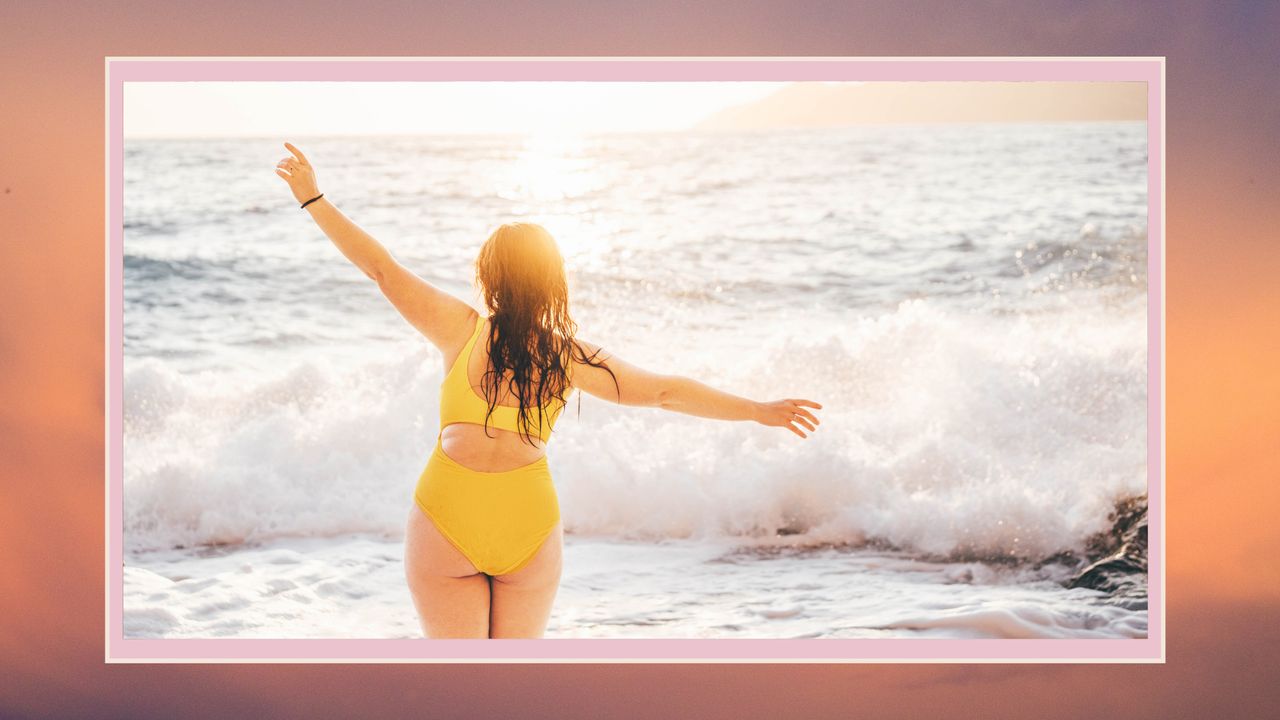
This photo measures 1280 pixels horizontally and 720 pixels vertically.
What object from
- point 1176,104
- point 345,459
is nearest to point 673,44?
point 1176,104

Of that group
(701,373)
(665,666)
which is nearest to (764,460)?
(701,373)

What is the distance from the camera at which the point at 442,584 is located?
2.11 m

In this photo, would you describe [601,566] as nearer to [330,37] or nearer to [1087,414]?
[1087,414]

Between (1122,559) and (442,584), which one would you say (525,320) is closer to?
(442,584)

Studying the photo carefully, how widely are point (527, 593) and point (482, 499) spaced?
0.23 m

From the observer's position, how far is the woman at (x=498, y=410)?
2090 mm

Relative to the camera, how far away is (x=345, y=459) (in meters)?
4.90

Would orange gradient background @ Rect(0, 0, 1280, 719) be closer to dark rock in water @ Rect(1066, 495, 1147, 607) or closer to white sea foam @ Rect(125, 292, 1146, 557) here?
dark rock in water @ Rect(1066, 495, 1147, 607)

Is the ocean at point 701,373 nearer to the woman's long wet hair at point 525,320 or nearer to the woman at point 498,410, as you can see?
the woman at point 498,410

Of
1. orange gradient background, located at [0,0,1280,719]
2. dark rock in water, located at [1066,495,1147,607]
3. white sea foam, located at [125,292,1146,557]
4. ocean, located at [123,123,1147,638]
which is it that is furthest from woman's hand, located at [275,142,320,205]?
dark rock in water, located at [1066,495,1147,607]

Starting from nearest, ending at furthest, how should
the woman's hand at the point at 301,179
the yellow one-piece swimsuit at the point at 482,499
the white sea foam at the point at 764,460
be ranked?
the yellow one-piece swimsuit at the point at 482,499
the woman's hand at the point at 301,179
the white sea foam at the point at 764,460

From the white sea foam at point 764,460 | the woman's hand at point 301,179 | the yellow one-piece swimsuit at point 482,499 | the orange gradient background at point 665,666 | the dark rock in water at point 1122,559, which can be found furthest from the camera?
the white sea foam at point 764,460

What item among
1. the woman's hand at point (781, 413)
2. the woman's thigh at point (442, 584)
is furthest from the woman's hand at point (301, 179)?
the woman's hand at point (781, 413)

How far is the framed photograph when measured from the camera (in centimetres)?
233
